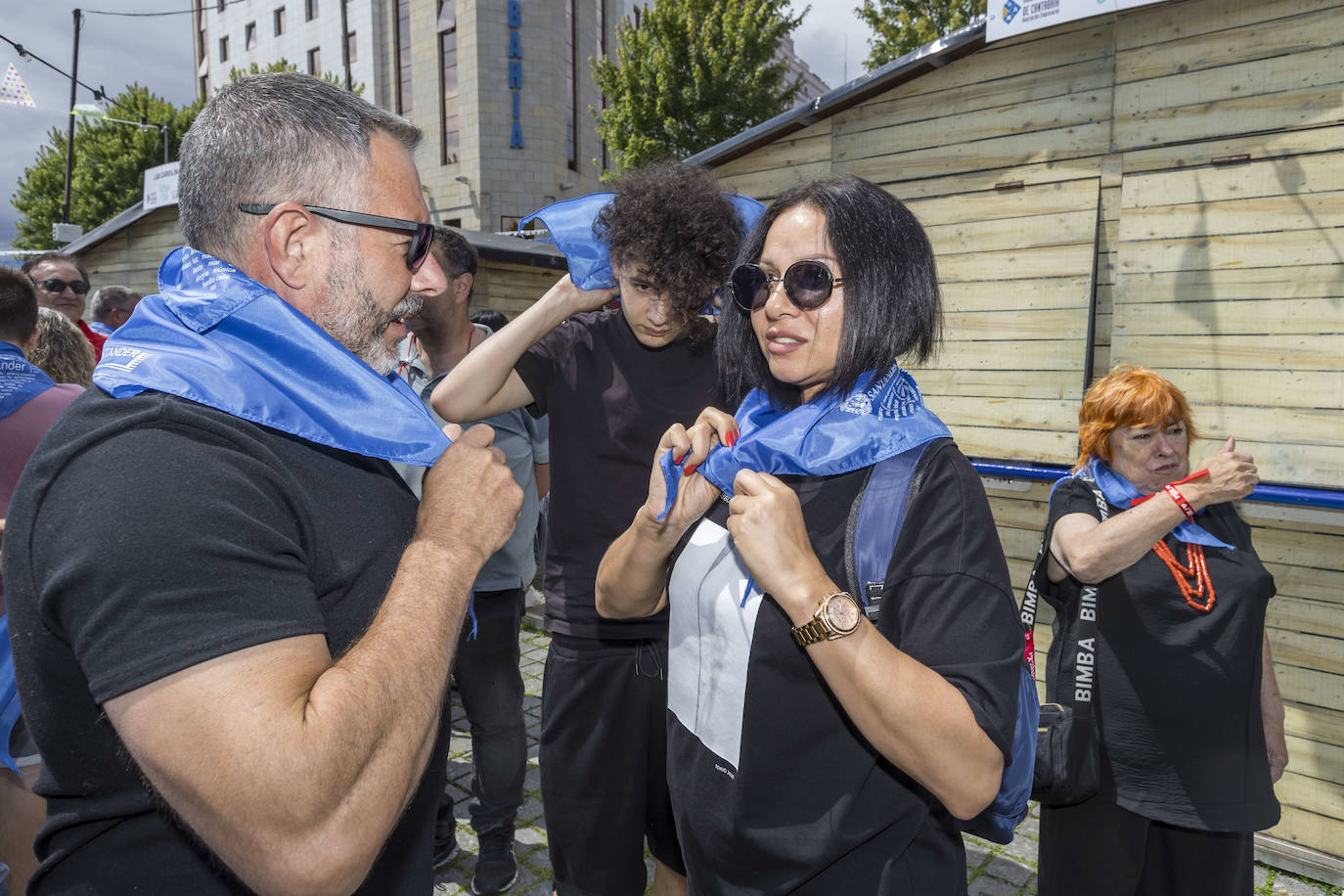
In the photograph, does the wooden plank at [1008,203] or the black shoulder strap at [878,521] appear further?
the wooden plank at [1008,203]

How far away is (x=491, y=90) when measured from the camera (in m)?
26.6

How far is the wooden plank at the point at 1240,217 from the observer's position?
3.68 meters

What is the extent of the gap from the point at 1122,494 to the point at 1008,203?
7.80 feet

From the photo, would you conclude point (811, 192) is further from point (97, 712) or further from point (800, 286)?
point (97, 712)

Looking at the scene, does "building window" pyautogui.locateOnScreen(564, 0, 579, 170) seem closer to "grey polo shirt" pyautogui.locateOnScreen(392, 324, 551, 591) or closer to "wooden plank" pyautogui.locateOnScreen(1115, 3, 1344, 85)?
"wooden plank" pyautogui.locateOnScreen(1115, 3, 1344, 85)

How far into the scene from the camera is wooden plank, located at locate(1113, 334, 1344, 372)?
12.1ft

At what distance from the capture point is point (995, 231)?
4.65 m

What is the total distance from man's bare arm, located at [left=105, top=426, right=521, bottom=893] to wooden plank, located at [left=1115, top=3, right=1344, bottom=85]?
4561mm

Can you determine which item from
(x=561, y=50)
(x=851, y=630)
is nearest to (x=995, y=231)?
(x=851, y=630)

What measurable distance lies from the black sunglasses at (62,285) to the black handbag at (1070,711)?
6358mm

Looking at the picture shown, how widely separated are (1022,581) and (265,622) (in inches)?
177

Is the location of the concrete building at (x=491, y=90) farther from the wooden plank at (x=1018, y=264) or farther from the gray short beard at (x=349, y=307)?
the gray short beard at (x=349, y=307)

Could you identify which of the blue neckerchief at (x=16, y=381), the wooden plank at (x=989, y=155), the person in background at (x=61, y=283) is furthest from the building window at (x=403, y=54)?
the blue neckerchief at (x=16, y=381)

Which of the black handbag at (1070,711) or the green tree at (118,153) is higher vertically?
the green tree at (118,153)
